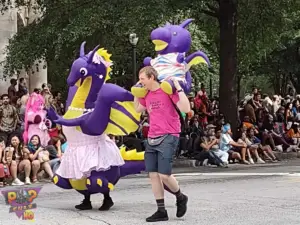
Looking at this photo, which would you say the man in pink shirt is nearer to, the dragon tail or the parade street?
the parade street

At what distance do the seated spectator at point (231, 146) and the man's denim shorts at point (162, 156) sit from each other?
11087mm

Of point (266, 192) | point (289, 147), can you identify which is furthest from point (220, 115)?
point (266, 192)

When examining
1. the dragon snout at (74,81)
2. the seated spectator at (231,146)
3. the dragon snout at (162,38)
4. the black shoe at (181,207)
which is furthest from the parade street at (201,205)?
the seated spectator at (231,146)

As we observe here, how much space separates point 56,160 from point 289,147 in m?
10.8

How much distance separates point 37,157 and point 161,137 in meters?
7.48

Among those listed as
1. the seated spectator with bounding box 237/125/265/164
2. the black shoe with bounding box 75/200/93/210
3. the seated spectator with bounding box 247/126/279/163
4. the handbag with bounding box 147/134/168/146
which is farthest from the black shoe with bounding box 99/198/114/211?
the seated spectator with bounding box 247/126/279/163

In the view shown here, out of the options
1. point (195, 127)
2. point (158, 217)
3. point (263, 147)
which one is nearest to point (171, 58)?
point (158, 217)

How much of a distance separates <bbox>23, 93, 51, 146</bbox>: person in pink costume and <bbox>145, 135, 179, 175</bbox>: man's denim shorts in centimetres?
615

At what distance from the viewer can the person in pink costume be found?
13734mm

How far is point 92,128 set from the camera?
27.7ft

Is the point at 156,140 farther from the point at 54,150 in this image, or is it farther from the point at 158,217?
the point at 54,150

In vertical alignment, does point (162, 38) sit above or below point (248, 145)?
above

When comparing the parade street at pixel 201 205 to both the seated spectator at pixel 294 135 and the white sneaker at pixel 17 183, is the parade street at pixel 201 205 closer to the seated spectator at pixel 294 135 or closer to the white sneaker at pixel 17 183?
the white sneaker at pixel 17 183

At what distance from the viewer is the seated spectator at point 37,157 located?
14186mm
